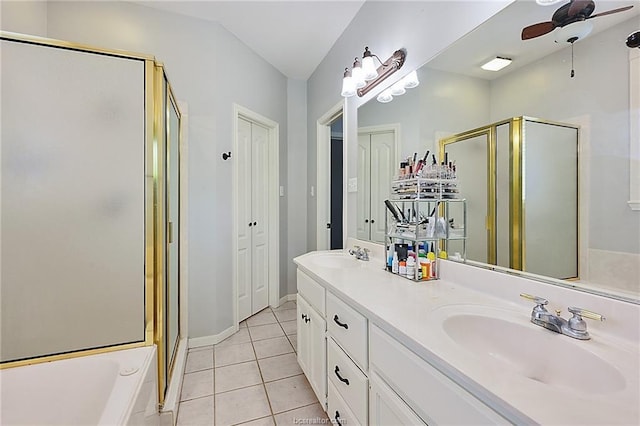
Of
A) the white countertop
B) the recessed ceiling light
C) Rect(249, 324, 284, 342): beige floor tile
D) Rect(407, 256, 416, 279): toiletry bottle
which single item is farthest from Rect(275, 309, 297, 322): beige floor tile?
the recessed ceiling light

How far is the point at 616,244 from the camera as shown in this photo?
0.82 m

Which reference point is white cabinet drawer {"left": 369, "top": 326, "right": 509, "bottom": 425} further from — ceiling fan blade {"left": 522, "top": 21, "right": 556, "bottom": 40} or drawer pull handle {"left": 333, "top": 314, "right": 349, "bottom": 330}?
ceiling fan blade {"left": 522, "top": 21, "right": 556, "bottom": 40}

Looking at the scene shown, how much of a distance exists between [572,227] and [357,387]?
94cm

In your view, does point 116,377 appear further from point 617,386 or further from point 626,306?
point 626,306

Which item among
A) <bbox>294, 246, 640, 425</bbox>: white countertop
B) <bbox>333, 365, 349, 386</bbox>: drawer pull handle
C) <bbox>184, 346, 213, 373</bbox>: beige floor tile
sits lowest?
<bbox>184, 346, 213, 373</bbox>: beige floor tile

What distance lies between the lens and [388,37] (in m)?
1.79

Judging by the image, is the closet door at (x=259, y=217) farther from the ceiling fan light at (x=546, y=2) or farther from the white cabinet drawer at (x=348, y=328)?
the ceiling fan light at (x=546, y=2)

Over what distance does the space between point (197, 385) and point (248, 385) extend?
33cm

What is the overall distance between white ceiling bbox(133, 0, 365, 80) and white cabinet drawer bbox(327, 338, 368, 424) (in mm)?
2330

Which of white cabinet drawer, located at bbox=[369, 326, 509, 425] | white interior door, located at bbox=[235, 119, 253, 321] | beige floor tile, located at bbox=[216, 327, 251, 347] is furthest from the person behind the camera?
white interior door, located at bbox=[235, 119, 253, 321]

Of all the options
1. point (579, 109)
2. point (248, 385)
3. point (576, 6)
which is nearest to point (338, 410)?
point (248, 385)

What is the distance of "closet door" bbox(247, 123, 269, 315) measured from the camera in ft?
9.95

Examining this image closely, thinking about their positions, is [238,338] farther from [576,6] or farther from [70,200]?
[576,6]

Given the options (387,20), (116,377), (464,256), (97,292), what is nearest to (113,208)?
(97,292)
